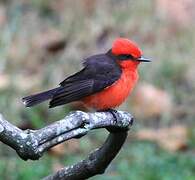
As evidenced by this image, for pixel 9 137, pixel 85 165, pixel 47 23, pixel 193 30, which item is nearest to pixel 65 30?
pixel 47 23

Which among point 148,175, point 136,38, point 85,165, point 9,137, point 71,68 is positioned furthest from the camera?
point 136,38

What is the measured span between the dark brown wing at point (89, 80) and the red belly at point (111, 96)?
3cm

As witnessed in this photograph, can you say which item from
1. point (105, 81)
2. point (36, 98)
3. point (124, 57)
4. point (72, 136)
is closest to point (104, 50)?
point (124, 57)

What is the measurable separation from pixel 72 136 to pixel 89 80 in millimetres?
1801

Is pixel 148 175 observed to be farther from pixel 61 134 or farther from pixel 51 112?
pixel 61 134

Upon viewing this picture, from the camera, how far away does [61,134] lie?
13.1ft

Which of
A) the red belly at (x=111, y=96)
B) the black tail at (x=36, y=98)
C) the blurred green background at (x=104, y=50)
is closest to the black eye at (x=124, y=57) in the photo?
the red belly at (x=111, y=96)

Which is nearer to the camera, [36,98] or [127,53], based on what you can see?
[36,98]

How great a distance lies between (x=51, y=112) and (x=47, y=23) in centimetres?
215

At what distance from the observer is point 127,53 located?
5.92 metres

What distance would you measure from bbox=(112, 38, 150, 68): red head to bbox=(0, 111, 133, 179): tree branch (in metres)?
0.91

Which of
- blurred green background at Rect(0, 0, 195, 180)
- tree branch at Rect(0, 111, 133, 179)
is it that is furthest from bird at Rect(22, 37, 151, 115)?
blurred green background at Rect(0, 0, 195, 180)

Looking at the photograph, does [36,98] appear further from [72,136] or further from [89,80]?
[72,136]

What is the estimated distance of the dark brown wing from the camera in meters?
5.54
